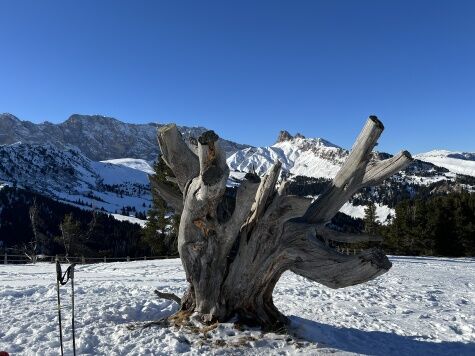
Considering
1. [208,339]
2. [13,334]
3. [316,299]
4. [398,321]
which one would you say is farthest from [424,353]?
[13,334]

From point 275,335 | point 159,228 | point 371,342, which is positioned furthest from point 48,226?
point 371,342

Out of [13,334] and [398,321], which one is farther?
[398,321]

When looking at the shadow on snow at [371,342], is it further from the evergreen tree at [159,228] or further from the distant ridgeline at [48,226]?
the distant ridgeline at [48,226]

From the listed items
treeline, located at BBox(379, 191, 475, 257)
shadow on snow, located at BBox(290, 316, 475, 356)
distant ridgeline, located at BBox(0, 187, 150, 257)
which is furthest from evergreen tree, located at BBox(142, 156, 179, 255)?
distant ridgeline, located at BBox(0, 187, 150, 257)

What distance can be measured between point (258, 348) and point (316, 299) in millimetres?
6480

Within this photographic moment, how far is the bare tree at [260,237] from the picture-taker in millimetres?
8203

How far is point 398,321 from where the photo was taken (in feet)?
38.0

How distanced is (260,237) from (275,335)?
1.94 meters

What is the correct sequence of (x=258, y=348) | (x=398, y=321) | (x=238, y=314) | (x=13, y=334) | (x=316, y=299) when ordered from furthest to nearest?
1. (x=316, y=299)
2. (x=398, y=321)
3. (x=238, y=314)
4. (x=13, y=334)
5. (x=258, y=348)

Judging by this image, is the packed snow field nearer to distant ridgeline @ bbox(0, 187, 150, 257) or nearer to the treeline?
the treeline

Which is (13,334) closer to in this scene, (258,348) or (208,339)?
(208,339)

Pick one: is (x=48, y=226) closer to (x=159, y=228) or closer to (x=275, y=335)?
(x=159, y=228)

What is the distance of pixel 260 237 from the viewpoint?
8.74 metres

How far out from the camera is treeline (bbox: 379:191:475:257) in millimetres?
49344
